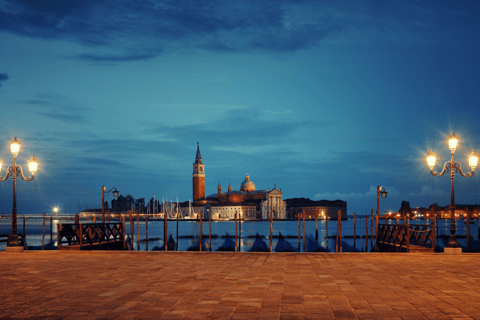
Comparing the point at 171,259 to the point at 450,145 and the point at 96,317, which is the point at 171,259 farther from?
the point at 450,145

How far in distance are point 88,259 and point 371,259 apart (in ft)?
23.6

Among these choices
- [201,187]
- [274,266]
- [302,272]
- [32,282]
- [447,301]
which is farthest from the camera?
[201,187]

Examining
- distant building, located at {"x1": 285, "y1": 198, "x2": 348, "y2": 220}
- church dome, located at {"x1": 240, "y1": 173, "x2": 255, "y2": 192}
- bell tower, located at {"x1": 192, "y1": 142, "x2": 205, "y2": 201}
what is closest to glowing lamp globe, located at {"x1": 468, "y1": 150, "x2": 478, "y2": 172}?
bell tower, located at {"x1": 192, "y1": 142, "x2": 205, "y2": 201}

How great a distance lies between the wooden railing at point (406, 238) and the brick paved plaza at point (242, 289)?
4.62 m

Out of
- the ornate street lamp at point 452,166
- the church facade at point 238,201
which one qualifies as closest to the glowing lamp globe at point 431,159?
the ornate street lamp at point 452,166

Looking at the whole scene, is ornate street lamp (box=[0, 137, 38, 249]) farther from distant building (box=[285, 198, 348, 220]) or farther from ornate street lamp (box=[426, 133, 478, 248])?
distant building (box=[285, 198, 348, 220])

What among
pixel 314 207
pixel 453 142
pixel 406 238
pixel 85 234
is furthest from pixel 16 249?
pixel 314 207

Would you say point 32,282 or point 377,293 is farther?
point 32,282

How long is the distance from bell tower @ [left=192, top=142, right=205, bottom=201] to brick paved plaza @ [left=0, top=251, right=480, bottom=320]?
12532cm

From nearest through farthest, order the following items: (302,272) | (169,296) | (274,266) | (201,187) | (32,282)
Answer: (169,296), (32,282), (302,272), (274,266), (201,187)

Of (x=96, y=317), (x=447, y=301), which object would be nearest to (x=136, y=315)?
(x=96, y=317)

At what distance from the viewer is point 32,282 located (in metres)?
7.76

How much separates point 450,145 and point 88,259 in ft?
35.0

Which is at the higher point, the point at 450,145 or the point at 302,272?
the point at 450,145
